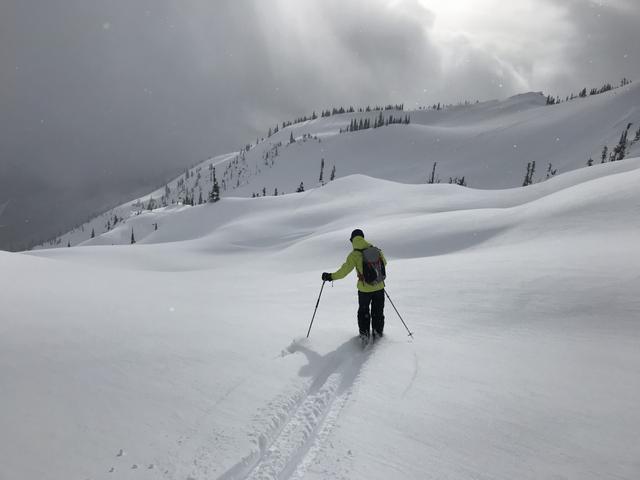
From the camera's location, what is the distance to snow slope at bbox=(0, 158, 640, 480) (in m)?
3.26

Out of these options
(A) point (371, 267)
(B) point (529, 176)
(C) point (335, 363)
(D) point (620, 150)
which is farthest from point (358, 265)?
(B) point (529, 176)

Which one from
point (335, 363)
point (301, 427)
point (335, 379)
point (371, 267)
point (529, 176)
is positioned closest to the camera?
point (301, 427)

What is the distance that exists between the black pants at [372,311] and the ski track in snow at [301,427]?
1163 millimetres

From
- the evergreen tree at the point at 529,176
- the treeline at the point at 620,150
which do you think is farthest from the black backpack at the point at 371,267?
the treeline at the point at 620,150

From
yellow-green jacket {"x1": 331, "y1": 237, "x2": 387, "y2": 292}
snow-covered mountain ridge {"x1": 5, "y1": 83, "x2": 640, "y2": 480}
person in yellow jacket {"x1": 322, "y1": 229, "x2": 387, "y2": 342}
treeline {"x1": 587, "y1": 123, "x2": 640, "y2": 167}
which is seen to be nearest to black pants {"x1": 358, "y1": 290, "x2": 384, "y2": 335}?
person in yellow jacket {"x1": 322, "y1": 229, "x2": 387, "y2": 342}

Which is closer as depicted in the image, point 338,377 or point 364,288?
point 338,377

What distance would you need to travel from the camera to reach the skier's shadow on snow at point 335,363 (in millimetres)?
5205

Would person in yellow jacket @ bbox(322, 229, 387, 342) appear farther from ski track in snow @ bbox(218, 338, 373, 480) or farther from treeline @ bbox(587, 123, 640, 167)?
treeline @ bbox(587, 123, 640, 167)

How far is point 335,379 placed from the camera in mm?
5211

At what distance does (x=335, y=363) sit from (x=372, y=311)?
164 centimetres

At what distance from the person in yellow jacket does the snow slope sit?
A: 404 mm

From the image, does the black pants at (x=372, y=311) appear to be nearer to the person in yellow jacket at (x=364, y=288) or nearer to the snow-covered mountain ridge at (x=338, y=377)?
the person in yellow jacket at (x=364, y=288)

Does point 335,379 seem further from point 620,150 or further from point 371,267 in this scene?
point 620,150

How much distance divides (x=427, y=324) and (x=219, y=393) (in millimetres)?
5099
